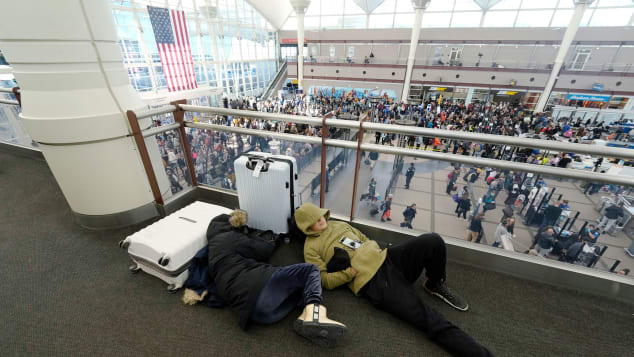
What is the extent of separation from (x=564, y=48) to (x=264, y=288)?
947 inches

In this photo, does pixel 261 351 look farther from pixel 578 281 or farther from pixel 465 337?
pixel 578 281

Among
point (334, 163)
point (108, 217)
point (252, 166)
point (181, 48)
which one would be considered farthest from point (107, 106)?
point (181, 48)

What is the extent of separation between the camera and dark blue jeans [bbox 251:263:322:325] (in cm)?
165

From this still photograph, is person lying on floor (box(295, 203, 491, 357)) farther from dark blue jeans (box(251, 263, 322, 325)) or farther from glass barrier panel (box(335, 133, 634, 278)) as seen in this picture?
glass barrier panel (box(335, 133, 634, 278))

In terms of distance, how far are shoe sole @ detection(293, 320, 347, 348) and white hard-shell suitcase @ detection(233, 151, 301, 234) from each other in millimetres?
1061

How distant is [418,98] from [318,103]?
30.0 feet

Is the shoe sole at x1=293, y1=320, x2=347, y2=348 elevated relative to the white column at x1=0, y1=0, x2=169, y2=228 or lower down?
lower down

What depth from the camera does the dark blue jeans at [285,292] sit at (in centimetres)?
165

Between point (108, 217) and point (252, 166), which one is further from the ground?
point (252, 166)

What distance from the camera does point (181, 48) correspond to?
10164 millimetres

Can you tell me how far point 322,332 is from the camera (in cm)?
150

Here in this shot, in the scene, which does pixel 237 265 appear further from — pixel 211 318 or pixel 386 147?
pixel 386 147

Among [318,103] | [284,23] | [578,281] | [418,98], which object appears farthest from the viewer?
[284,23]

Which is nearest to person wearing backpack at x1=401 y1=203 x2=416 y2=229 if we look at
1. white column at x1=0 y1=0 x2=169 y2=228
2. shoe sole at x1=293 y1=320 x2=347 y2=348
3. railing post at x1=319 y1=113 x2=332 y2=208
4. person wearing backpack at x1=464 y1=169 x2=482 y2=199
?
person wearing backpack at x1=464 y1=169 x2=482 y2=199
